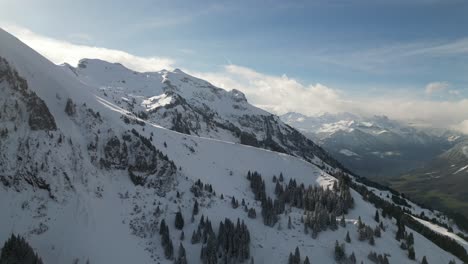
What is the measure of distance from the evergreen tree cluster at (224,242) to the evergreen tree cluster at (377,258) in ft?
99.5

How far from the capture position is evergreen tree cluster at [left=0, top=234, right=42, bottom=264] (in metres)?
59.5

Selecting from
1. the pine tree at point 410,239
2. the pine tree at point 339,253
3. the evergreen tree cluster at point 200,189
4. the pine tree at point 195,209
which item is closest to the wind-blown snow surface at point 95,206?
the pine tree at point 195,209

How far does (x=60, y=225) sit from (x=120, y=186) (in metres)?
21.5

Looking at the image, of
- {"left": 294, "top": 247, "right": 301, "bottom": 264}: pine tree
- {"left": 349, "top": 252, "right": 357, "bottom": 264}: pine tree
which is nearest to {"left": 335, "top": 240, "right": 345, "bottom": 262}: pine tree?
{"left": 349, "top": 252, "right": 357, "bottom": 264}: pine tree

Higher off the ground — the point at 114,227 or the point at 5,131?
the point at 5,131

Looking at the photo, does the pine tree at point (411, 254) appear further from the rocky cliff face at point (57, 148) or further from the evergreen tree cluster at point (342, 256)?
the rocky cliff face at point (57, 148)

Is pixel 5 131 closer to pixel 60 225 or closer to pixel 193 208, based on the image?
pixel 60 225

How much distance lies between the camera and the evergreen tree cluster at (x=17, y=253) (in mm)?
59516

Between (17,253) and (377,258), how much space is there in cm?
7761

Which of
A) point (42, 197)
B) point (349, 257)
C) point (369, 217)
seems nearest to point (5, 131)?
point (42, 197)

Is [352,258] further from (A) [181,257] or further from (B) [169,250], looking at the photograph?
(B) [169,250]

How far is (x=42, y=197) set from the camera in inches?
3009

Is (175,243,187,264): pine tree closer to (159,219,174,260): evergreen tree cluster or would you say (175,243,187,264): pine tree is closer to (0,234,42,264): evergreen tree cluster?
(159,219,174,260): evergreen tree cluster

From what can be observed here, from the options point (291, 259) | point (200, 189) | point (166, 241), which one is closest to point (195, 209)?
point (200, 189)
